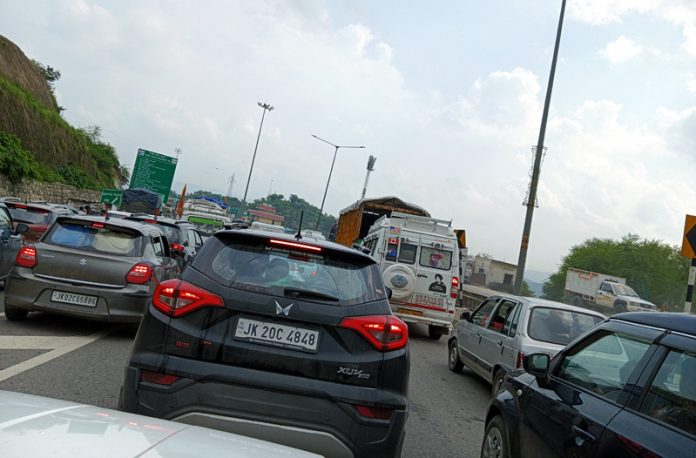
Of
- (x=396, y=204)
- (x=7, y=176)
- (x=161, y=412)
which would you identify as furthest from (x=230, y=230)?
(x=7, y=176)

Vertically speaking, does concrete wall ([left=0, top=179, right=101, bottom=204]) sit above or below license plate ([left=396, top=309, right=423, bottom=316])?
above

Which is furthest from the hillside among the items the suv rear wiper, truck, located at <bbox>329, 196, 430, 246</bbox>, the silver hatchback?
the suv rear wiper

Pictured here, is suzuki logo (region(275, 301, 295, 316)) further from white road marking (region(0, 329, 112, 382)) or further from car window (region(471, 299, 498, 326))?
car window (region(471, 299, 498, 326))

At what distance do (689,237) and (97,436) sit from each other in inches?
377

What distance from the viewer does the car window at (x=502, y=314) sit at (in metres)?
7.68

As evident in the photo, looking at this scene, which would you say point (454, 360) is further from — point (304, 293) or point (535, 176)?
point (535, 176)

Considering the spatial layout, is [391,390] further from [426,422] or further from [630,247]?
[630,247]

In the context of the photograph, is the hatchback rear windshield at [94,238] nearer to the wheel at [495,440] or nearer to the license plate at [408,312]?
the wheel at [495,440]

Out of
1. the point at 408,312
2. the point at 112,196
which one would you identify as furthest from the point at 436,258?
the point at 112,196

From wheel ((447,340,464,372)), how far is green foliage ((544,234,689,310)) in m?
55.0

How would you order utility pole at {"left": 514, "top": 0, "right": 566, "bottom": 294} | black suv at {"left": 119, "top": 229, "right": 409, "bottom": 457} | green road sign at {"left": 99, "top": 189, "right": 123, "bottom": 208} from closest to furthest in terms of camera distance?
black suv at {"left": 119, "top": 229, "right": 409, "bottom": 457} → utility pole at {"left": 514, "top": 0, "right": 566, "bottom": 294} → green road sign at {"left": 99, "top": 189, "right": 123, "bottom": 208}

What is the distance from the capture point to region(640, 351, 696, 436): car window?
2.50m

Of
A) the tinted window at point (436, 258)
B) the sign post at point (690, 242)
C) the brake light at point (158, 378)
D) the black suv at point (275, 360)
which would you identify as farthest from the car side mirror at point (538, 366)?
the tinted window at point (436, 258)

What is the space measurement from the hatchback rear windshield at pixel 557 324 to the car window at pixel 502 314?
1.64 ft
